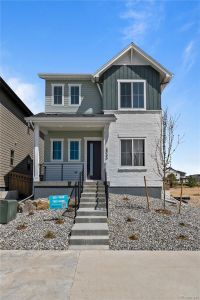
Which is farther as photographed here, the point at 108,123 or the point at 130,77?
the point at 130,77

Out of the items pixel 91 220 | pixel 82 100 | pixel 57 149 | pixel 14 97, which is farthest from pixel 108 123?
pixel 14 97

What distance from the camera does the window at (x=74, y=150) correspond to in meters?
18.0

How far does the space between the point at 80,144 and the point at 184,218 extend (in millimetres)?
8342

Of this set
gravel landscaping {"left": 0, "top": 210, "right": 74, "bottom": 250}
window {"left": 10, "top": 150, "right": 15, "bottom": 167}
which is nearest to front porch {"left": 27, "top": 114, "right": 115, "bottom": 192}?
window {"left": 10, "top": 150, "right": 15, "bottom": 167}

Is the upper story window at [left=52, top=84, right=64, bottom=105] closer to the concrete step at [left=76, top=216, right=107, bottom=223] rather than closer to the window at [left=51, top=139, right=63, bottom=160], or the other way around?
the window at [left=51, top=139, right=63, bottom=160]

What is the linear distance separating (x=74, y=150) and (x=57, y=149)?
1.00 metres

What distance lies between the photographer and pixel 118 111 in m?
17.0

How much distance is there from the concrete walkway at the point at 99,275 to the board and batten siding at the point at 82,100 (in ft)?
38.1

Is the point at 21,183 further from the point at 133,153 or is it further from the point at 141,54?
the point at 141,54

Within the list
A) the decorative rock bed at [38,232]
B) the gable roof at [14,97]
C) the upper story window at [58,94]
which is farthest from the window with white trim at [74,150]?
the decorative rock bed at [38,232]

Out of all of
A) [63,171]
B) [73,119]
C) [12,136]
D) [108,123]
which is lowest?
[63,171]

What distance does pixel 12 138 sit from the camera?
64.1 ft

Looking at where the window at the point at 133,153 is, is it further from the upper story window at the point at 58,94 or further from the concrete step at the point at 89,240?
the concrete step at the point at 89,240

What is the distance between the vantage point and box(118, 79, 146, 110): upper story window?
17.1 m
